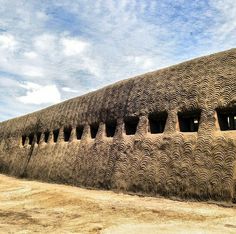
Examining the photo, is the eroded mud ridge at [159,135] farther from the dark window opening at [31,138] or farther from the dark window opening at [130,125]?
the dark window opening at [31,138]

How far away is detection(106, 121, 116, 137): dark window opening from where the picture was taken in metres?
11.4

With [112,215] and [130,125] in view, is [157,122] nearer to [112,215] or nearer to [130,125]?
[130,125]

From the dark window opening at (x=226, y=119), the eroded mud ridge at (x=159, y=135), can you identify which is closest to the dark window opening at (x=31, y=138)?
the eroded mud ridge at (x=159, y=135)

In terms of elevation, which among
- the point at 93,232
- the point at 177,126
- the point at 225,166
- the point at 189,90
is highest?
the point at 189,90

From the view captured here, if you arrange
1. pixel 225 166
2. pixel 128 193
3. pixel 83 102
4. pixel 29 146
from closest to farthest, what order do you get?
pixel 225 166 → pixel 128 193 → pixel 83 102 → pixel 29 146

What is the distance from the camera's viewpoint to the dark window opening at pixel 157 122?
947 centimetres

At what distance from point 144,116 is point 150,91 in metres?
0.73

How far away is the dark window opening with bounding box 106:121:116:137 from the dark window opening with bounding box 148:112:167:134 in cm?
182

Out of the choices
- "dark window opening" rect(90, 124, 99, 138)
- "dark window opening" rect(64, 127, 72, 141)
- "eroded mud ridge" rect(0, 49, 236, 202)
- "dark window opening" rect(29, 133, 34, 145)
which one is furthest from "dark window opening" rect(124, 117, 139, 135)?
"dark window opening" rect(29, 133, 34, 145)

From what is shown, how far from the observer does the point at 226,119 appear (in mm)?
8070

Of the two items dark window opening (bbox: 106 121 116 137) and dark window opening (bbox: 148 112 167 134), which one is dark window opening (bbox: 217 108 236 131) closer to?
dark window opening (bbox: 148 112 167 134)

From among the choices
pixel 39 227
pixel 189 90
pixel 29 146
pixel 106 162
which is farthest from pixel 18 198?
pixel 29 146

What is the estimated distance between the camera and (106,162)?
10953mm

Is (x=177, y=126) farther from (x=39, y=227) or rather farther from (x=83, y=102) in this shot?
(x=83, y=102)
